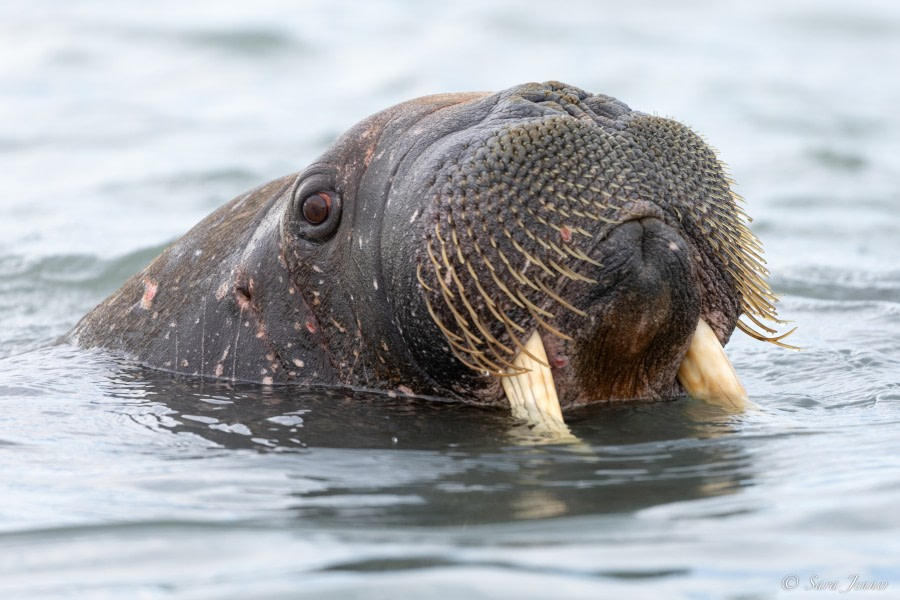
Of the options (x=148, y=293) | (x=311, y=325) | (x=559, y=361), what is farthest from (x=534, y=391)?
(x=148, y=293)

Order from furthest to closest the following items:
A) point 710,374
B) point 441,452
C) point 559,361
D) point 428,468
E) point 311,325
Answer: point 311,325 → point 710,374 → point 559,361 → point 441,452 → point 428,468

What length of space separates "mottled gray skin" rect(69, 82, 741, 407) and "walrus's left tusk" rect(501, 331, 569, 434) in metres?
0.08

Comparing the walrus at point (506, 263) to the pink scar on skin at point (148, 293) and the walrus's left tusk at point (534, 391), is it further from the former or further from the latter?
the pink scar on skin at point (148, 293)

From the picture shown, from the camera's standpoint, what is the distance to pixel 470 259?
5.46 m

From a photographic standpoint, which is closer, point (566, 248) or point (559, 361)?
point (566, 248)

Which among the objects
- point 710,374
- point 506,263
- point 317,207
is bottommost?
point 710,374

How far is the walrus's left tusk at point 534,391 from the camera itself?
5.38 m

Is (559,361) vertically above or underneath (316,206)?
underneath

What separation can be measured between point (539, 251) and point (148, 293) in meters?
2.63

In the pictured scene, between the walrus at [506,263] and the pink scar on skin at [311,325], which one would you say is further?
the pink scar on skin at [311,325]

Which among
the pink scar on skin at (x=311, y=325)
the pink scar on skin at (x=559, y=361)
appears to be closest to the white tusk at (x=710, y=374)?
the pink scar on skin at (x=559, y=361)

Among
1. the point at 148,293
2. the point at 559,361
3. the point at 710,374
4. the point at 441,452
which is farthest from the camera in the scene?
the point at 148,293

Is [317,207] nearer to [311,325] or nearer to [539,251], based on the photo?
[311,325]

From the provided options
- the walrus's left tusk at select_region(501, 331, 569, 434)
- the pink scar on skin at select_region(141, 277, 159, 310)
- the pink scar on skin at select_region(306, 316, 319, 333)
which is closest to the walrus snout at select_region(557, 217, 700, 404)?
the walrus's left tusk at select_region(501, 331, 569, 434)
